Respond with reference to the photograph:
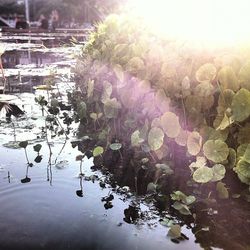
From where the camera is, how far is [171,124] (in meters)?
2.81

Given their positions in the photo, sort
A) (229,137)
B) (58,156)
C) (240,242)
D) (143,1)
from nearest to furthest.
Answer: (240,242)
(229,137)
(58,156)
(143,1)

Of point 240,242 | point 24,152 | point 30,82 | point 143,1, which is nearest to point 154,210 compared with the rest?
point 240,242

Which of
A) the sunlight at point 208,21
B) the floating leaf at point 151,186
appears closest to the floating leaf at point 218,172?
the floating leaf at point 151,186

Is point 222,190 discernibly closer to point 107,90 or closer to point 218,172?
point 218,172

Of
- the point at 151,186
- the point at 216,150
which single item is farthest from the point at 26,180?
the point at 216,150

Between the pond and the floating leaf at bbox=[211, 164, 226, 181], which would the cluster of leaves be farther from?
the pond

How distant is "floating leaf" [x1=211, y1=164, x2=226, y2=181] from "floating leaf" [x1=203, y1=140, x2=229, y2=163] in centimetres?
4

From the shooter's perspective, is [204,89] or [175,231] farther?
[204,89]

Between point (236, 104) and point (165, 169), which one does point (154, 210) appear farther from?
point (236, 104)

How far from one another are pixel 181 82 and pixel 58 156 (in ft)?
3.78

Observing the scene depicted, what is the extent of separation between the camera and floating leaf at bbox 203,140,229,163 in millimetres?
2455

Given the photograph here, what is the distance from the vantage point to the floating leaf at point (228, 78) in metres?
2.59

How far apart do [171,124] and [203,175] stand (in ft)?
1.64

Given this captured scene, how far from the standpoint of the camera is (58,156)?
3400 millimetres
